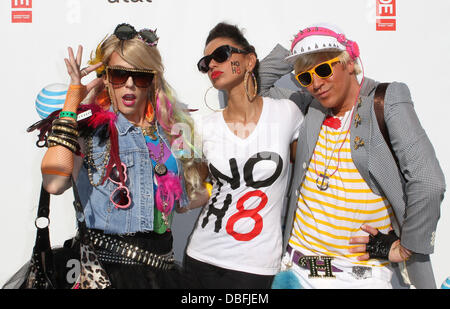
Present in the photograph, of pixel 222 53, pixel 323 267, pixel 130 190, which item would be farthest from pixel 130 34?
pixel 323 267

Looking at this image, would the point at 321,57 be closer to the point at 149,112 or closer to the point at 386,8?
the point at 149,112

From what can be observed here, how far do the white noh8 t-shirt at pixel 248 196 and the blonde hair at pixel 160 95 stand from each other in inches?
5.5

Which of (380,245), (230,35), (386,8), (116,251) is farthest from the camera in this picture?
(386,8)

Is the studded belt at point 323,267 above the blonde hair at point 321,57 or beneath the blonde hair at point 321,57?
beneath

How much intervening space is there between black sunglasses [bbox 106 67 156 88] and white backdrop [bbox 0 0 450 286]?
2.96 ft

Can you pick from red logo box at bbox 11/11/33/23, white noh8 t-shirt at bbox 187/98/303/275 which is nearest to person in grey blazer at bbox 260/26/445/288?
white noh8 t-shirt at bbox 187/98/303/275

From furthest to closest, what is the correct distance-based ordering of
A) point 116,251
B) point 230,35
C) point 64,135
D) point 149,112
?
point 230,35 → point 149,112 → point 116,251 → point 64,135

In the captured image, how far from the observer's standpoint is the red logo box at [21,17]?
299 cm

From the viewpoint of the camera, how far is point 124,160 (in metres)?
2.00

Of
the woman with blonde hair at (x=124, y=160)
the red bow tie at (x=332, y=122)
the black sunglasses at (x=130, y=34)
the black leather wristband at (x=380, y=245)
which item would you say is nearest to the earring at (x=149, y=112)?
the woman with blonde hair at (x=124, y=160)

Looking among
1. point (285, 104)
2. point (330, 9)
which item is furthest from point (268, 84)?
point (330, 9)

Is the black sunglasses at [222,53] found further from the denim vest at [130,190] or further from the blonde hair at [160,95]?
the denim vest at [130,190]

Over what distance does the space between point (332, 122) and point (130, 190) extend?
122 centimetres

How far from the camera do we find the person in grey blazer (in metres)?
1.83
